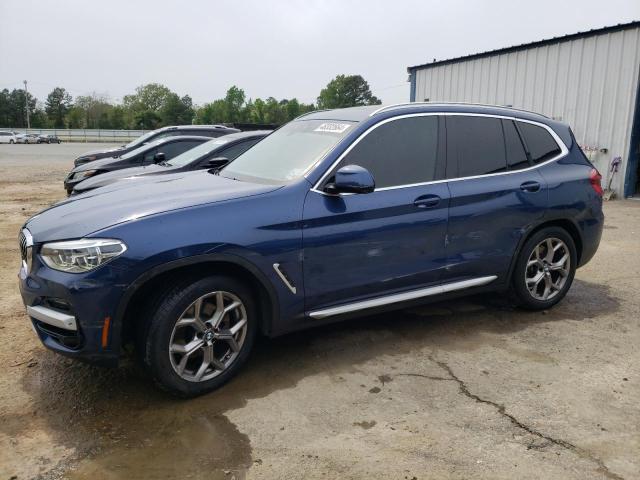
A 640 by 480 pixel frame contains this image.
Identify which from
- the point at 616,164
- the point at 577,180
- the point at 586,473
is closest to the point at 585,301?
the point at 577,180

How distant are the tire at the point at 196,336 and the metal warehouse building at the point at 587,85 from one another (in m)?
11.6

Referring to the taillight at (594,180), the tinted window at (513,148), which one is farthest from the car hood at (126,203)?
the taillight at (594,180)

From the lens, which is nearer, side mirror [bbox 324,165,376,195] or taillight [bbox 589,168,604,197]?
side mirror [bbox 324,165,376,195]

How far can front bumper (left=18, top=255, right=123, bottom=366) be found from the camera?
2.91 meters

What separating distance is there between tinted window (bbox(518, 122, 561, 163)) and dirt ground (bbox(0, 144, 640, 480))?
1450 mm

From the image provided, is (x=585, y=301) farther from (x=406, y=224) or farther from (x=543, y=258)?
(x=406, y=224)

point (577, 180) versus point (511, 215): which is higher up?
point (577, 180)

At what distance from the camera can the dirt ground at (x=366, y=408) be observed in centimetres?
268

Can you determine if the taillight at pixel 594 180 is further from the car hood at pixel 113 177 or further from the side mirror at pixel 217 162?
the car hood at pixel 113 177

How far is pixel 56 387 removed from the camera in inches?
136

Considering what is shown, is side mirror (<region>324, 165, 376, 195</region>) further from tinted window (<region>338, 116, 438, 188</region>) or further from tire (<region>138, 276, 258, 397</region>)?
tire (<region>138, 276, 258, 397</region>)

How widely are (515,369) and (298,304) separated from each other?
1610 millimetres

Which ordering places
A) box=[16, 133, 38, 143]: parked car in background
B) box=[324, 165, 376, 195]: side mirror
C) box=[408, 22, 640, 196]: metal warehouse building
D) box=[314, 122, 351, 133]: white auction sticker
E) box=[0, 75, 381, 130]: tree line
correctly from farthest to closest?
box=[0, 75, 381, 130]: tree line → box=[16, 133, 38, 143]: parked car in background → box=[408, 22, 640, 196]: metal warehouse building → box=[314, 122, 351, 133]: white auction sticker → box=[324, 165, 376, 195]: side mirror

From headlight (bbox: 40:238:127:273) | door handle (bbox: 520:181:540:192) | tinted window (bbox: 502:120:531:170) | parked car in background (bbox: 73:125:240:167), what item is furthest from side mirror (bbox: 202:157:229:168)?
parked car in background (bbox: 73:125:240:167)
